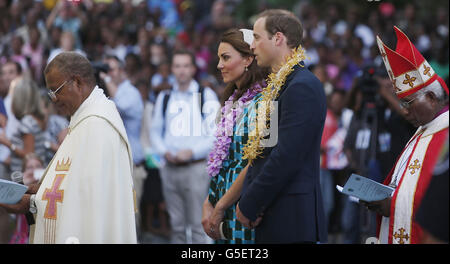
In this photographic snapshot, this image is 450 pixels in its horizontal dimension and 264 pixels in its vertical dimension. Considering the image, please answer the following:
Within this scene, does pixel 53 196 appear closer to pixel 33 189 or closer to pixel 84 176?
pixel 84 176

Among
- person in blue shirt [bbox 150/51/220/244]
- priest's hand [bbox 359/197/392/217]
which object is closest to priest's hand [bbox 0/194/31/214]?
priest's hand [bbox 359/197/392/217]

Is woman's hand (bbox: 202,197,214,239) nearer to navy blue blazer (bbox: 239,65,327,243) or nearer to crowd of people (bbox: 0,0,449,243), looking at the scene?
Result: crowd of people (bbox: 0,0,449,243)

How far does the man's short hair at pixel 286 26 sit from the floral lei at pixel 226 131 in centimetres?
59

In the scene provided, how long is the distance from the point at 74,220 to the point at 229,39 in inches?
73.5

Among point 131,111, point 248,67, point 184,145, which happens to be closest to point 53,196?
point 248,67

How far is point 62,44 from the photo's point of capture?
12664 millimetres

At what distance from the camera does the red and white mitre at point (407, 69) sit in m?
4.30

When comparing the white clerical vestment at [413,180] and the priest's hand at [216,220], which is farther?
the priest's hand at [216,220]

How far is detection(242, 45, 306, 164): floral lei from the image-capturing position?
443 centimetres

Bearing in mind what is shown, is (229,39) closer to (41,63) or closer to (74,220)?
(74,220)

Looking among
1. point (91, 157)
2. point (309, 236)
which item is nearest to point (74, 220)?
point (91, 157)

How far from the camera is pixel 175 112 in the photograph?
821cm

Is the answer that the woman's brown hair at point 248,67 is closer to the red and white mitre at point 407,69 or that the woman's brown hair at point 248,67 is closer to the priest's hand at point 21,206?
the red and white mitre at point 407,69

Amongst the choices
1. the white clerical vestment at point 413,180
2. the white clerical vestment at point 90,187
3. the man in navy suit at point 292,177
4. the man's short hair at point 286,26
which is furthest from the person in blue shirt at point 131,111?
the white clerical vestment at point 413,180
